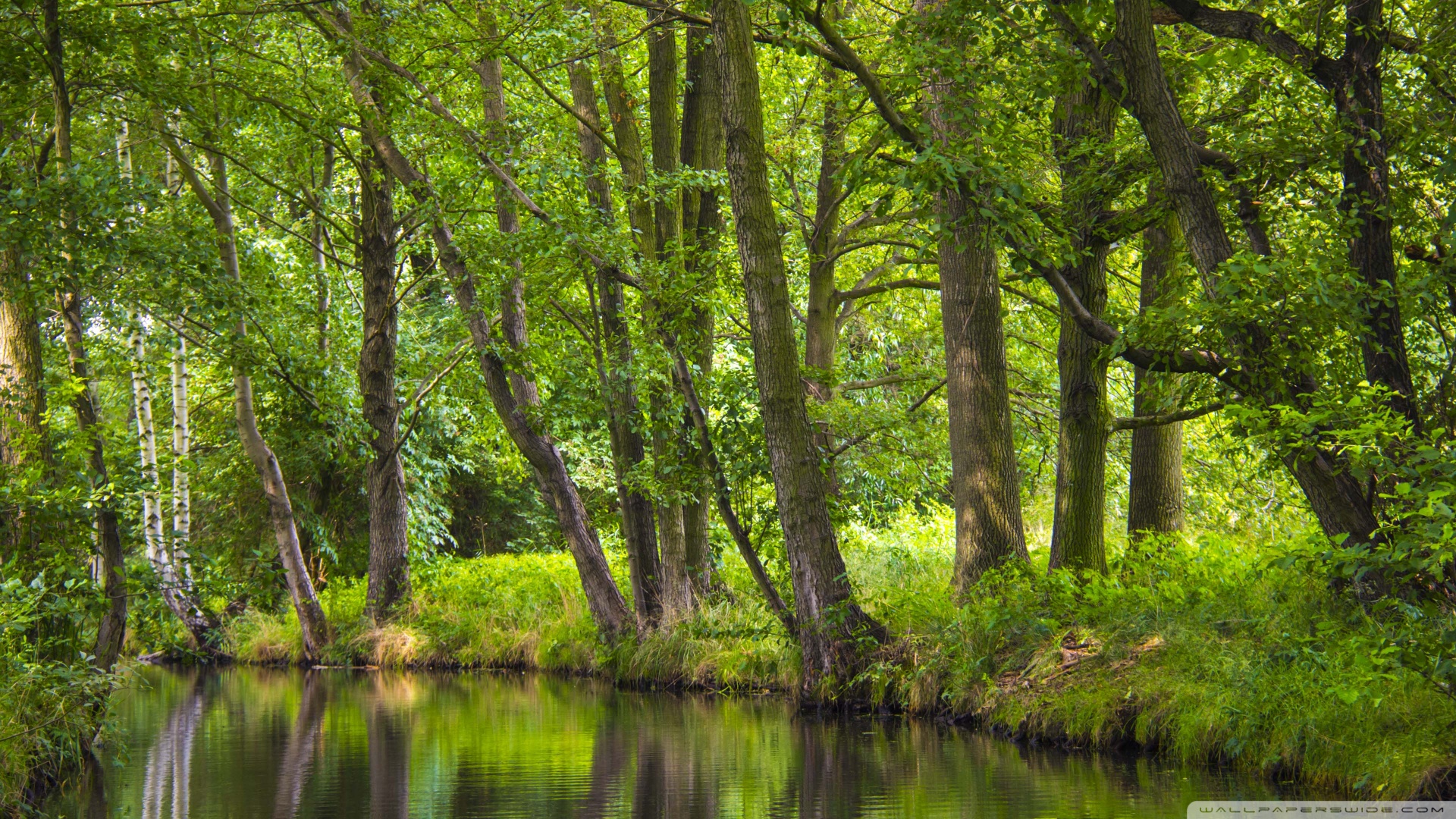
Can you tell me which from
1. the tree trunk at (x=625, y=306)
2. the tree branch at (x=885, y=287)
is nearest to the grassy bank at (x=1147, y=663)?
the tree trunk at (x=625, y=306)

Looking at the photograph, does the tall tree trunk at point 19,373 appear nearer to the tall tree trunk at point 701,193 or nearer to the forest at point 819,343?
the forest at point 819,343

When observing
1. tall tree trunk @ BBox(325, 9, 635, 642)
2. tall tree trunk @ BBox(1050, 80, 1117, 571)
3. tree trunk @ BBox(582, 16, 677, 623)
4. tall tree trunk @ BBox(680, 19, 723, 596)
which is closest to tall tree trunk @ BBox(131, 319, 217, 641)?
tall tree trunk @ BBox(325, 9, 635, 642)

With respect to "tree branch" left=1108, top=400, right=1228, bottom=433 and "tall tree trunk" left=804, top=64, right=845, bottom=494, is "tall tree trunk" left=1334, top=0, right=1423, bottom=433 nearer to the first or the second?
"tree branch" left=1108, top=400, right=1228, bottom=433

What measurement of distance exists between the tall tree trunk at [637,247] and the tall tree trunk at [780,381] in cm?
255

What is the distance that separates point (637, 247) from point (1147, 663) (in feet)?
23.1

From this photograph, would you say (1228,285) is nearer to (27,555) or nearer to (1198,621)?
(1198,621)

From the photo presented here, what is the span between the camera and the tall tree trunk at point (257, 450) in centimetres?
1614

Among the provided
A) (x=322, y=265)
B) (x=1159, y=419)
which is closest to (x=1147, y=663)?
(x=1159, y=419)

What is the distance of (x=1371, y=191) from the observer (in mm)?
7758

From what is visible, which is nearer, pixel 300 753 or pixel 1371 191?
pixel 1371 191

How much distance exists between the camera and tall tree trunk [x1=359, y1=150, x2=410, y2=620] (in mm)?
18922

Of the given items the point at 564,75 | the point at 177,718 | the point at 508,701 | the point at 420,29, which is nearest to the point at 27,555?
the point at 177,718

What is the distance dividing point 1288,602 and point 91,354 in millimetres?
18657

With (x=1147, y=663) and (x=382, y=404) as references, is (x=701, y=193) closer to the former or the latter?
(x=382, y=404)
